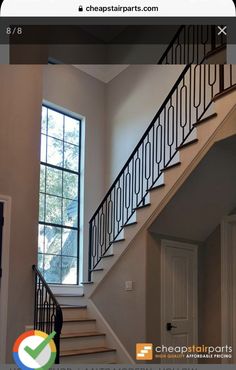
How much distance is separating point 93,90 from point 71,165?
1331 mm

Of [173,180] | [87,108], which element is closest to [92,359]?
[173,180]

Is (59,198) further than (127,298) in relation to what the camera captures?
Yes

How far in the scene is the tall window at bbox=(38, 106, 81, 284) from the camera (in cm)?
648

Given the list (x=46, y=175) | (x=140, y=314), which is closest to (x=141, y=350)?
(x=140, y=314)

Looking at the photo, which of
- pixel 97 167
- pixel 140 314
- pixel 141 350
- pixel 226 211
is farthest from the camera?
pixel 97 167

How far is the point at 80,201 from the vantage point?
6945 millimetres

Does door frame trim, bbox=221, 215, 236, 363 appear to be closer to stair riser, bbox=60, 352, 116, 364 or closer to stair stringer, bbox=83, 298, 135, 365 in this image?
stair stringer, bbox=83, 298, 135, 365

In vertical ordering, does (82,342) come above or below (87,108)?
below

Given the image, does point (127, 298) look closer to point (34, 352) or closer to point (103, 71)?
point (34, 352)

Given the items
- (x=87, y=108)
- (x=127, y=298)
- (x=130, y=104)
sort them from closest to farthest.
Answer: (x=127, y=298) < (x=130, y=104) < (x=87, y=108)

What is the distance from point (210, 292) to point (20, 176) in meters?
2.48

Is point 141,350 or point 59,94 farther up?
point 59,94

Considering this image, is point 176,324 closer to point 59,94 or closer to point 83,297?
point 83,297

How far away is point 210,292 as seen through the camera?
505 cm
